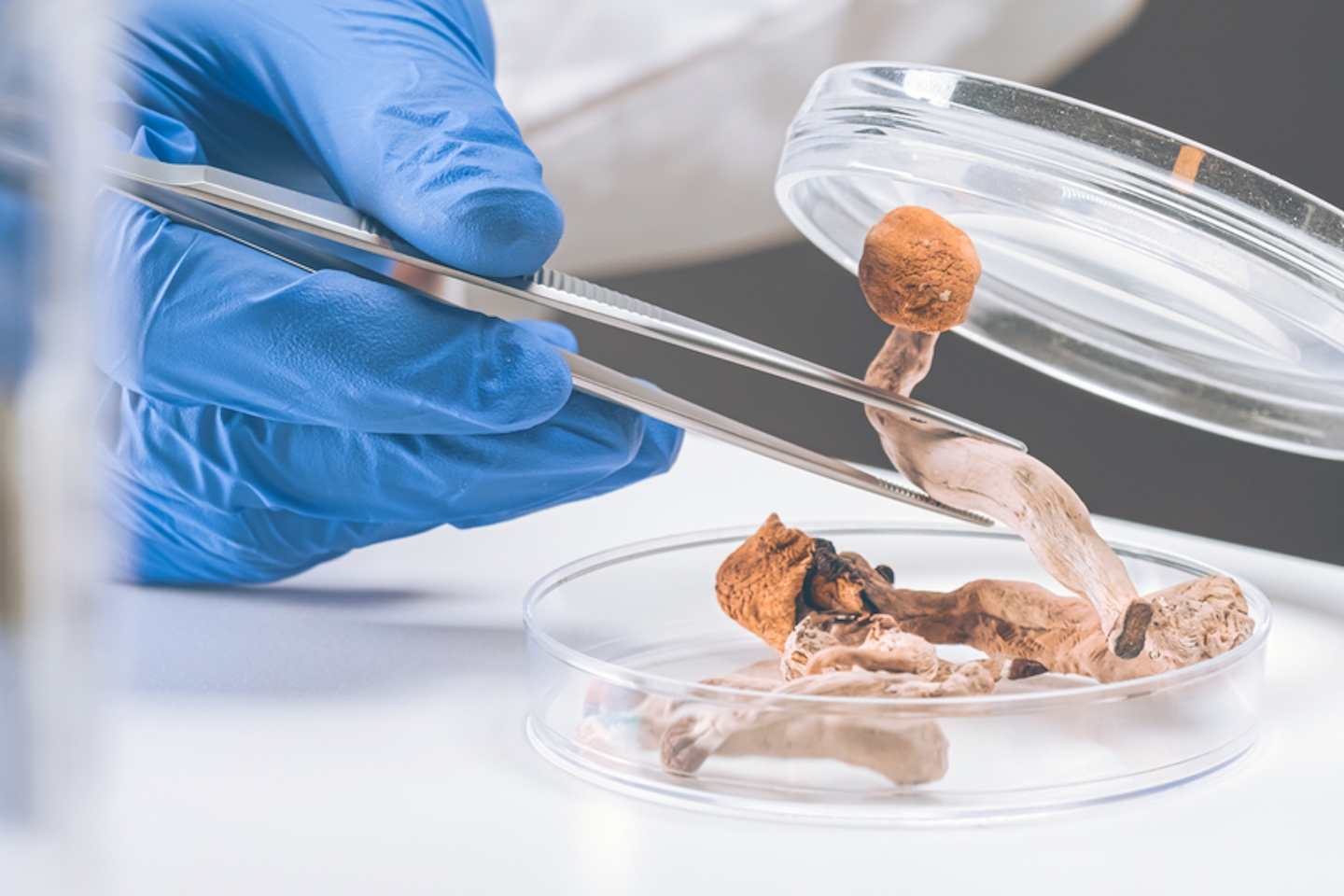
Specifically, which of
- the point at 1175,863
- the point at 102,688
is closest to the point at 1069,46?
the point at 1175,863

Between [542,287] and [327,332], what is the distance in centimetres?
14

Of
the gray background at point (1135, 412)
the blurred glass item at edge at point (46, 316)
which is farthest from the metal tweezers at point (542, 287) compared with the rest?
the gray background at point (1135, 412)

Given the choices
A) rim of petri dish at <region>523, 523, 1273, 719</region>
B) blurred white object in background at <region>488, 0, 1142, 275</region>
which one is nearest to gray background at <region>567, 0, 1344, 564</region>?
blurred white object in background at <region>488, 0, 1142, 275</region>

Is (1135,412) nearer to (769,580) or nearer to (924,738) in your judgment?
(769,580)

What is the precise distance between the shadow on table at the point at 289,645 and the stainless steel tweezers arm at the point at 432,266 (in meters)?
0.25

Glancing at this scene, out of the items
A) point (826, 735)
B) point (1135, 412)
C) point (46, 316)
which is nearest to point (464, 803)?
point (826, 735)

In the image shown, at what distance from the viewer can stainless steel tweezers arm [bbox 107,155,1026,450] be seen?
0.53 metres

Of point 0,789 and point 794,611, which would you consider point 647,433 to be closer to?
point 794,611

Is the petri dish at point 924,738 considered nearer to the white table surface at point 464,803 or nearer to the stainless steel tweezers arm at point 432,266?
the white table surface at point 464,803

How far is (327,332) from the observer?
0.64 m

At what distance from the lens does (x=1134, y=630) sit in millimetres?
575

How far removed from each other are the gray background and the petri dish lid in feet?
1.10

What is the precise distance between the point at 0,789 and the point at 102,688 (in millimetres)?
24

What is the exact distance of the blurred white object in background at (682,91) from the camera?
141 centimetres
